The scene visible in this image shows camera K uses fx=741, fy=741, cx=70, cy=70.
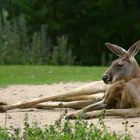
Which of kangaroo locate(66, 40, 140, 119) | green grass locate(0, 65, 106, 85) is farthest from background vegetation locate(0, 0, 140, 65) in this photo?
kangaroo locate(66, 40, 140, 119)

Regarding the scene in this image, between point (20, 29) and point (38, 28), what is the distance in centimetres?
756

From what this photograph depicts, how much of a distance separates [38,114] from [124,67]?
54.1 inches

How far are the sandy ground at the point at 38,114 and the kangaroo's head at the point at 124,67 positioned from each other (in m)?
0.58

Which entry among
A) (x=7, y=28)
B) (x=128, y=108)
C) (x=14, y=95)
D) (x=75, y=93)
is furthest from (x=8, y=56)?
(x=128, y=108)

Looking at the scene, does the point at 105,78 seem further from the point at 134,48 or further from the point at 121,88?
the point at 121,88

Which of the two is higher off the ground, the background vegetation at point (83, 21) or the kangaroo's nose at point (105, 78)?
the background vegetation at point (83, 21)

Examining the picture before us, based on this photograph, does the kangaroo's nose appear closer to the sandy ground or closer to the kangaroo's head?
the kangaroo's head

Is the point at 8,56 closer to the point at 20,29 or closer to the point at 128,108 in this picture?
the point at 20,29

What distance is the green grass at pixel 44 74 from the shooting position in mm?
16222

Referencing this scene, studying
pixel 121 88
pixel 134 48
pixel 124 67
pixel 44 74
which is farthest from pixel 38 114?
pixel 44 74

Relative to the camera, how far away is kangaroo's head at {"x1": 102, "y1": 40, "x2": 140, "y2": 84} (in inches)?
380

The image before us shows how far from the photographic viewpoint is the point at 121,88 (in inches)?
400

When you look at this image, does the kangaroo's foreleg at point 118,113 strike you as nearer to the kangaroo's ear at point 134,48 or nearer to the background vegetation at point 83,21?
the kangaroo's ear at point 134,48

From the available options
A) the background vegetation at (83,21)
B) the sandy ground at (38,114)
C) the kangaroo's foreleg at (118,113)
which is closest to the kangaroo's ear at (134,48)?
the kangaroo's foreleg at (118,113)
